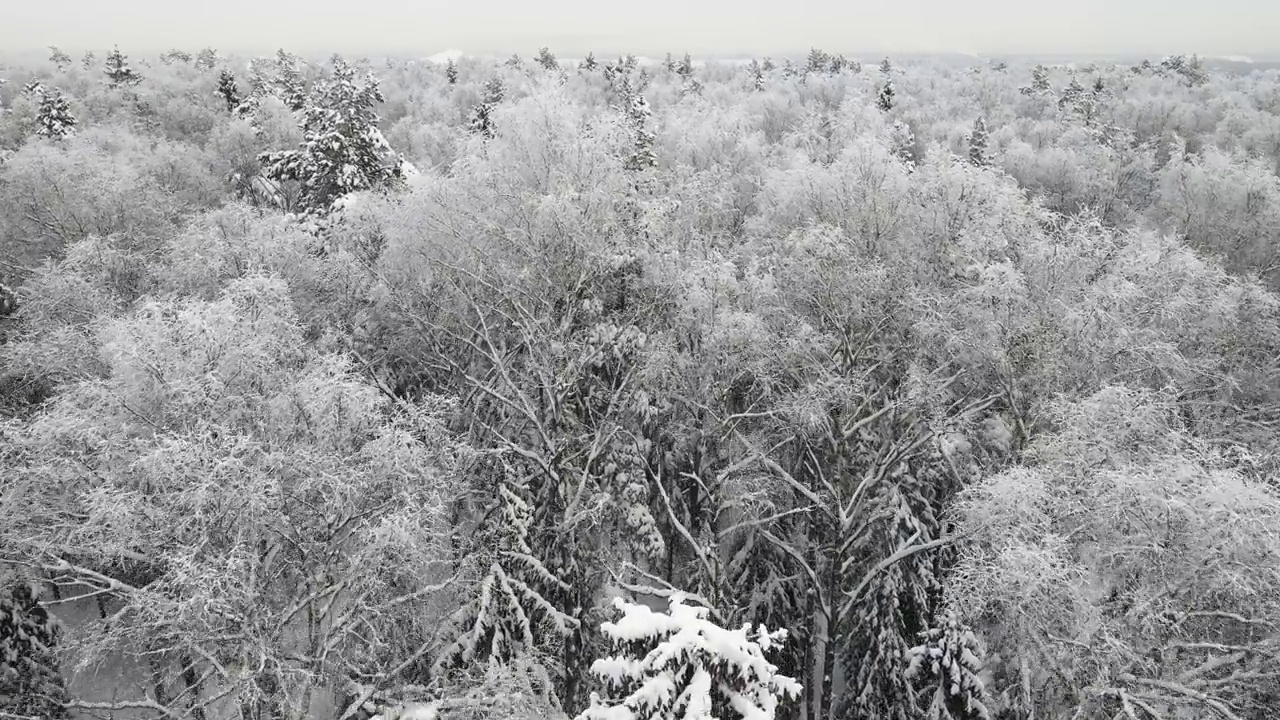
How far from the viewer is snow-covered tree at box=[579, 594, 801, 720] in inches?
265

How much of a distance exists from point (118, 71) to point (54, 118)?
25.6 metres

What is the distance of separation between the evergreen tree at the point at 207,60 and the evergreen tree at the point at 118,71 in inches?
502

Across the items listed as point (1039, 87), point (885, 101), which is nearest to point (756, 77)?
point (885, 101)

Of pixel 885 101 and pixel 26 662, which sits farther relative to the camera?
pixel 885 101

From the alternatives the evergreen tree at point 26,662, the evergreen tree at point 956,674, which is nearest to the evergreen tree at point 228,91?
the evergreen tree at point 26,662

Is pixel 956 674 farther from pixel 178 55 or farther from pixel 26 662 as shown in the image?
pixel 178 55

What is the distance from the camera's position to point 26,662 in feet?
43.2

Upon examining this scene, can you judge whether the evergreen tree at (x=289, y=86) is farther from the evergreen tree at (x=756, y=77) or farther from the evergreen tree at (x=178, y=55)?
the evergreen tree at (x=756, y=77)

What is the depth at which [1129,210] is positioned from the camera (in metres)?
35.0

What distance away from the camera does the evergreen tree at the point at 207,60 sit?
80750mm

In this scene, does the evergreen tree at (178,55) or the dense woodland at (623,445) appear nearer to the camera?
the dense woodland at (623,445)

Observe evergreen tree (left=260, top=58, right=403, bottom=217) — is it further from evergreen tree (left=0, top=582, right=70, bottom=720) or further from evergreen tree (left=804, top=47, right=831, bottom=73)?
evergreen tree (left=804, top=47, right=831, bottom=73)

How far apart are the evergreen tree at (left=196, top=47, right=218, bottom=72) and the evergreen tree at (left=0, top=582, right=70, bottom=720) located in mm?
78643

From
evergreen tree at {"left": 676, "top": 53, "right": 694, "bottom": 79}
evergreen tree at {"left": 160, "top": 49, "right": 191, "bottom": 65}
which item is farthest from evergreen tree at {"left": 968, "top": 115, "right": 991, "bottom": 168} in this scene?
evergreen tree at {"left": 160, "top": 49, "right": 191, "bottom": 65}
